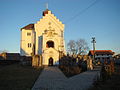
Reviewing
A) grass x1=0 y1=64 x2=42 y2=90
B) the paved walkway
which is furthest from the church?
the paved walkway

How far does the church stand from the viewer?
4544cm

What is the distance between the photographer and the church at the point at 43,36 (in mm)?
45438

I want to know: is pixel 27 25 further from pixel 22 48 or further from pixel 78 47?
pixel 78 47

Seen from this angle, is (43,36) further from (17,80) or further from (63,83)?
(63,83)

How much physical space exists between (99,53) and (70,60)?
1676 inches

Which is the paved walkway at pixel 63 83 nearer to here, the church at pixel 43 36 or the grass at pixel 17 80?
the grass at pixel 17 80

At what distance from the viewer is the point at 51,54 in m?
41.9

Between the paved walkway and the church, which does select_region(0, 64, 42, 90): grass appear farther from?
the church

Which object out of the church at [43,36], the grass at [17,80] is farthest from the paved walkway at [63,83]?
the church at [43,36]

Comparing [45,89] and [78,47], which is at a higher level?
[78,47]

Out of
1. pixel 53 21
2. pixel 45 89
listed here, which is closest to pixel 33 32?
pixel 53 21

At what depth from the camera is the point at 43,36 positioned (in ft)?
147

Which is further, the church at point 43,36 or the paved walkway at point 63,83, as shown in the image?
the church at point 43,36

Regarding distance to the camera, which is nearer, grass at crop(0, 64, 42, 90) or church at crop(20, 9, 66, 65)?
grass at crop(0, 64, 42, 90)
